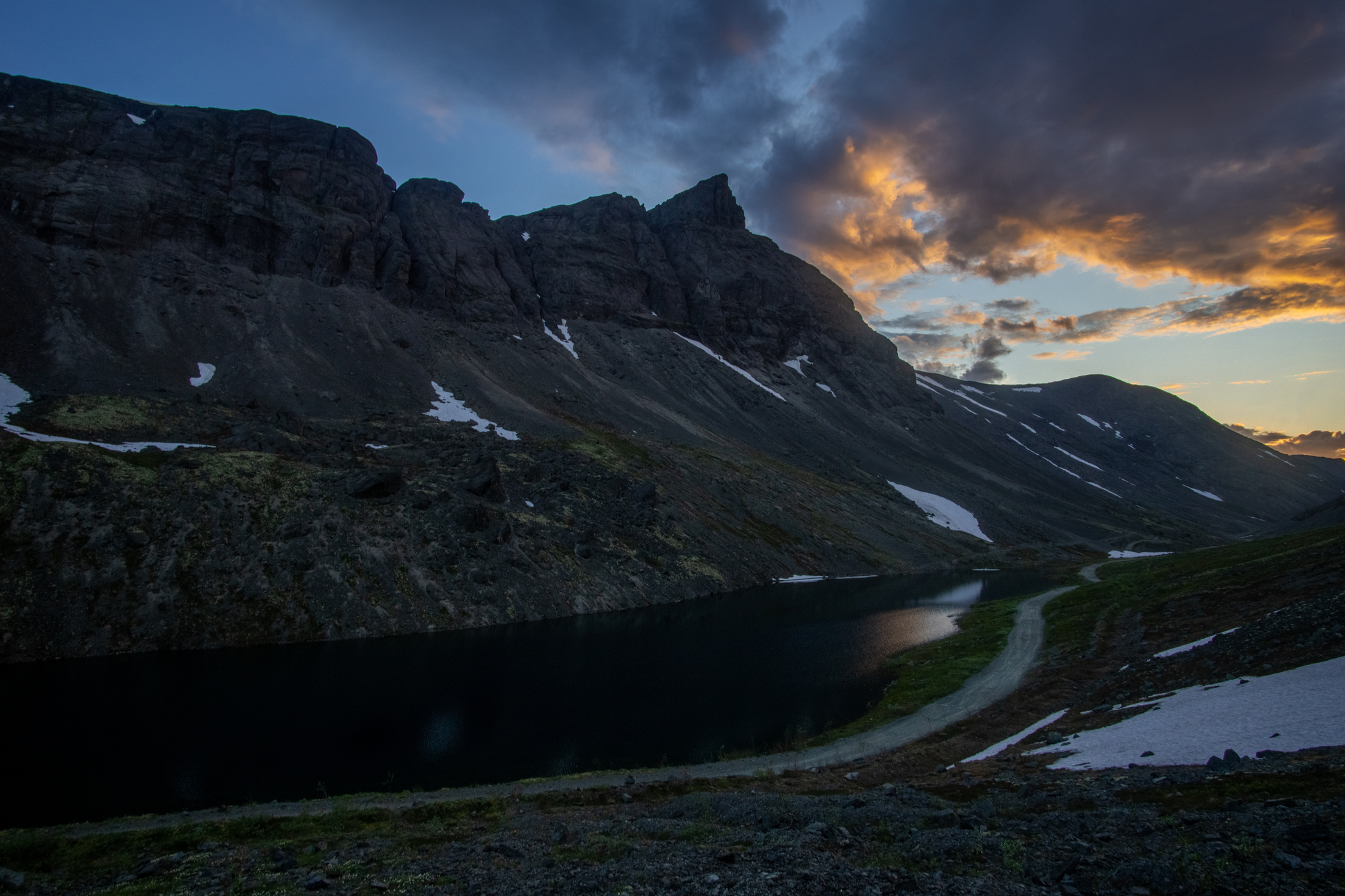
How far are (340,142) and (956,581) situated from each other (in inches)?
5819

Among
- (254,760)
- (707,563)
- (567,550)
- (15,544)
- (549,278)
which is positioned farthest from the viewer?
(549,278)

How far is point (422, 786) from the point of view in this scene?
27.5 metres

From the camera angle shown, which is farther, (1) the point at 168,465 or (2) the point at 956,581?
(2) the point at 956,581

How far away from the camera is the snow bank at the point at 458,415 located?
102 metres

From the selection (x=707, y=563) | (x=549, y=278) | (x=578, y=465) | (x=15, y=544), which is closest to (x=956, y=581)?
(x=707, y=563)

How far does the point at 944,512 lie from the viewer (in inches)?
5704

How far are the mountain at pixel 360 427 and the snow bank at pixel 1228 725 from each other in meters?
50.3

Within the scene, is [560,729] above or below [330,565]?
below

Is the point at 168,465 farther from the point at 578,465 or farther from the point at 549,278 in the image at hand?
the point at 549,278

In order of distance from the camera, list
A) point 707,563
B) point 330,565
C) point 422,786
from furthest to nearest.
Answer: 1. point 707,563
2. point 330,565
3. point 422,786

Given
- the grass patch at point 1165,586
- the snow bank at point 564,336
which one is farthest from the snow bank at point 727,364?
the grass patch at point 1165,586

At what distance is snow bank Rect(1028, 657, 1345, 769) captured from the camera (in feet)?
67.5

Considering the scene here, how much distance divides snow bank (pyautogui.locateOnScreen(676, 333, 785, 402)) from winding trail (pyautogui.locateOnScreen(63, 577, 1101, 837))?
450ft

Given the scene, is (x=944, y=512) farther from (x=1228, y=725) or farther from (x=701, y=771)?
(x=701, y=771)
